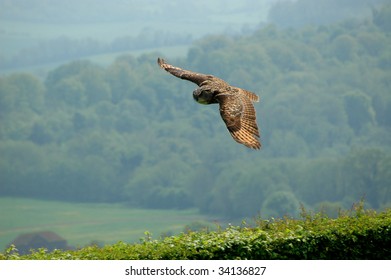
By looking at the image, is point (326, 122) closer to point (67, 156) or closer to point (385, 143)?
point (385, 143)

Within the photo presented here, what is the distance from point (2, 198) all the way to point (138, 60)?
2389 cm

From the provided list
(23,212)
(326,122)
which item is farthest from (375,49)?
(23,212)

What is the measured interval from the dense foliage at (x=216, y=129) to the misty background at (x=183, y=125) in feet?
0.48

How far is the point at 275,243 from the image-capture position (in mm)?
14156

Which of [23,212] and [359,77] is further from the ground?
[359,77]

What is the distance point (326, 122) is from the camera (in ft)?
330

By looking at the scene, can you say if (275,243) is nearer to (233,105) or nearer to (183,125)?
(233,105)

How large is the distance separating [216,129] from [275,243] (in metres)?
85.6

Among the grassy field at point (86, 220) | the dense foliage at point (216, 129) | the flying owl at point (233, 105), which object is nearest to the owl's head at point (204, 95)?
the flying owl at point (233, 105)

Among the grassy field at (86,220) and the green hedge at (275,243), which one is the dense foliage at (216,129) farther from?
the green hedge at (275,243)

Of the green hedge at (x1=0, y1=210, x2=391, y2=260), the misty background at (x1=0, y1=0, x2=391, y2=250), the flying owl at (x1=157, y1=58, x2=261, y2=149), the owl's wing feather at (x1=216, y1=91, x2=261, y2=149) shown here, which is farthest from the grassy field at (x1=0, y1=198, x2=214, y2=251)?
the green hedge at (x1=0, y1=210, x2=391, y2=260)

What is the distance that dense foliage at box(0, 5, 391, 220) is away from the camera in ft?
300

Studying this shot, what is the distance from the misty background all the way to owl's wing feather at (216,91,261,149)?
63273 millimetres
